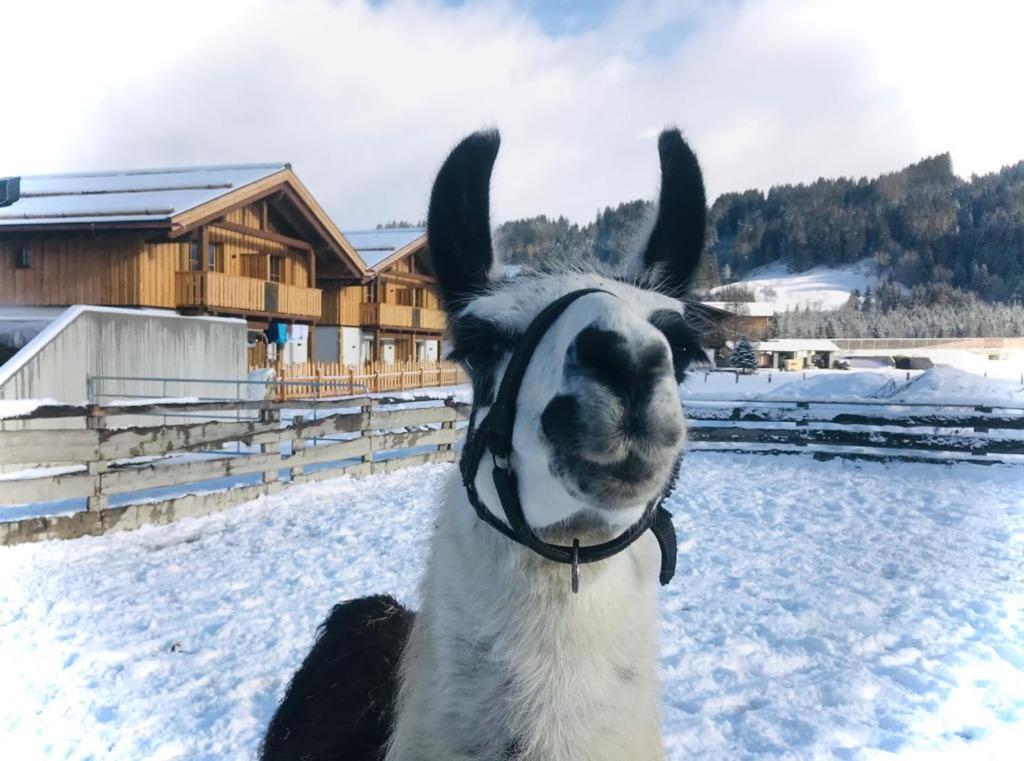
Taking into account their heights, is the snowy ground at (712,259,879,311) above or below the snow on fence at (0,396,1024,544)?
above

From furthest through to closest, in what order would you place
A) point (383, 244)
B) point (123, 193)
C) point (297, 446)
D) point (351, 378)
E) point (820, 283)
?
point (820, 283) → point (383, 244) → point (351, 378) → point (123, 193) → point (297, 446)

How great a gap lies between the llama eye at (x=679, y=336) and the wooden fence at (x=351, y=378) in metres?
20.8

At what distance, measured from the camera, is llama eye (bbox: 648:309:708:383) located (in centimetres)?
176

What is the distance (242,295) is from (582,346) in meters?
24.3

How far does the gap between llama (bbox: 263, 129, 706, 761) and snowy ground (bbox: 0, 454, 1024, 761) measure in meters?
0.74

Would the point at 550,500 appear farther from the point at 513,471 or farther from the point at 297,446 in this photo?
the point at 297,446

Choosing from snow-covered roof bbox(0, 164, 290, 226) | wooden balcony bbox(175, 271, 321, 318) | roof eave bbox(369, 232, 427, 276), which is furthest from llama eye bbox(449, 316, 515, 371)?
roof eave bbox(369, 232, 427, 276)

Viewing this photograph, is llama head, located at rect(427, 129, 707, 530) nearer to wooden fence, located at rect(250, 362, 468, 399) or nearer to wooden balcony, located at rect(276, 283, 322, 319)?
wooden fence, located at rect(250, 362, 468, 399)

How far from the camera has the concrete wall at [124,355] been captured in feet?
45.6

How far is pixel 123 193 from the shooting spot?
21375 mm

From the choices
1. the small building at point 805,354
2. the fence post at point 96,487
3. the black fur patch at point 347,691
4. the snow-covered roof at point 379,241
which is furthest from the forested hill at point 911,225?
the black fur patch at point 347,691

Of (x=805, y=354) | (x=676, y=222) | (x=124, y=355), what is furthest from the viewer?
(x=805, y=354)

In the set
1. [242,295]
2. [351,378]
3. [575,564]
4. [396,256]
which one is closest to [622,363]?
[575,564]

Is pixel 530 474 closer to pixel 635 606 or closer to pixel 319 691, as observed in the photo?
pixel 635 606
